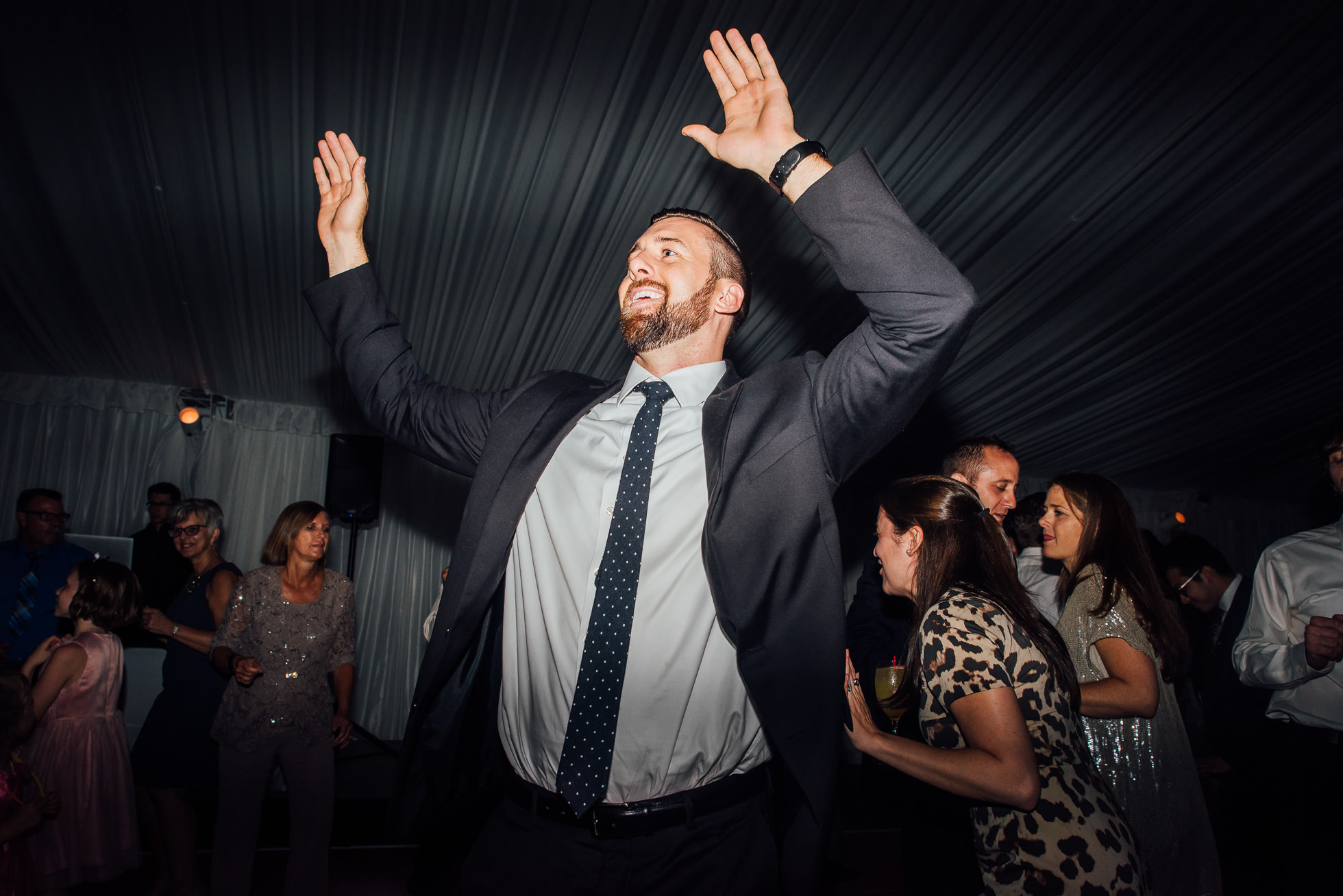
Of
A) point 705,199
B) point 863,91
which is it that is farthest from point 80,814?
point 863,91

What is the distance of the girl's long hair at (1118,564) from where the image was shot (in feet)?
6.36

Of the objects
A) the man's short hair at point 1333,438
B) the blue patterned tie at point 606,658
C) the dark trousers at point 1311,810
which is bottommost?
the dark trousers at point 1311,810

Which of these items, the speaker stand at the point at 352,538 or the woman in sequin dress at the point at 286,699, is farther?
the speaker stand at the point at 352,538

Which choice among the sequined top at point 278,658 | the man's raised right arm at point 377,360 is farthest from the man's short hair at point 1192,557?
the sequined top at point 278,658

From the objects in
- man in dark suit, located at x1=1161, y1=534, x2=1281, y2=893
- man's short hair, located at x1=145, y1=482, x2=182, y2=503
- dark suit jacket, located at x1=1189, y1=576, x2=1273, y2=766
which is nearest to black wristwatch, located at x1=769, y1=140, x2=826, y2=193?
dark suit jacket, located at x1=1189, y1=576, x2=1273, y2=766

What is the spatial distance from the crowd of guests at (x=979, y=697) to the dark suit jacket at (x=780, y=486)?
1.70 feet

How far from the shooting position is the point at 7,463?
18.7 ft

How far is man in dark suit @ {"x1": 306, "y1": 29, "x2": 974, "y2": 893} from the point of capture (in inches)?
42.9

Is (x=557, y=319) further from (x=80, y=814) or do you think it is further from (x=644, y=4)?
(x=80, y=814)

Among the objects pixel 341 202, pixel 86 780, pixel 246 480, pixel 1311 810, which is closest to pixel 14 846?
pixel 86 780

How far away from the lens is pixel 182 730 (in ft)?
10.2

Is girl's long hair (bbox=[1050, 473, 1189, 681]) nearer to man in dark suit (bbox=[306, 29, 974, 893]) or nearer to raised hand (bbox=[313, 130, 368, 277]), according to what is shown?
man in dark suit (bbox=[306, 29, 974, 893])

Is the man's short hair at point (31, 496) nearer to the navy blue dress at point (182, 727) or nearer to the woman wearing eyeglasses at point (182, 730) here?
the woman wearing eyeglasses at point (182, 730)

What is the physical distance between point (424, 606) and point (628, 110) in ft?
16.8
